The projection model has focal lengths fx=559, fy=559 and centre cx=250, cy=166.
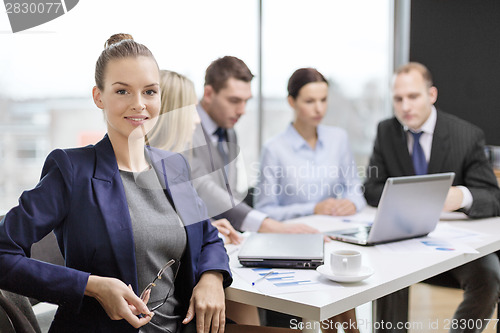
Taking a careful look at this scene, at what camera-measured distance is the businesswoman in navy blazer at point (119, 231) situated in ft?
4.26

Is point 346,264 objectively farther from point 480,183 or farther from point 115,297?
point 480,183

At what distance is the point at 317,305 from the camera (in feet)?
4.39

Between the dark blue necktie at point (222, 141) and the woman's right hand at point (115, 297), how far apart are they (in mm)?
1324

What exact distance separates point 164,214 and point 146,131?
0.77 feet

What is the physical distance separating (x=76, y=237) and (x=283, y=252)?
63 cm

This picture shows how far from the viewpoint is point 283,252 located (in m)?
1.71

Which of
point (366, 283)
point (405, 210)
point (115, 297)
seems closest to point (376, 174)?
point (405, 210)

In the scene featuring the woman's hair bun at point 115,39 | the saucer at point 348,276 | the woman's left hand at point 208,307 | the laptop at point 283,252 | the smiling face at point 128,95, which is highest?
the woman's hair bun at point 115,39

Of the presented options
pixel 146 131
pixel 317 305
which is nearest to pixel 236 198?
pixel 146 131

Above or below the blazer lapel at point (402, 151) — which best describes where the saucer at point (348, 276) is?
below

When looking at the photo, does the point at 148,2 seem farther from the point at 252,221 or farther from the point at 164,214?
the point at 164,214

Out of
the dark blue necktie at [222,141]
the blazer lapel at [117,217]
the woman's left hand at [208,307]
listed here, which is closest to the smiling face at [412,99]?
the dark blue necktie at [222,141]

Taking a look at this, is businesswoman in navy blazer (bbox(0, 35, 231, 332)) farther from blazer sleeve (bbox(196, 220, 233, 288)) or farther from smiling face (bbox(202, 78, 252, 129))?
smiling face (bbox(202, 78, 252, 129))

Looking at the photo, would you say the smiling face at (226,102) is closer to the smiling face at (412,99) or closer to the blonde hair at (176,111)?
the blonde hair at (176,111)
